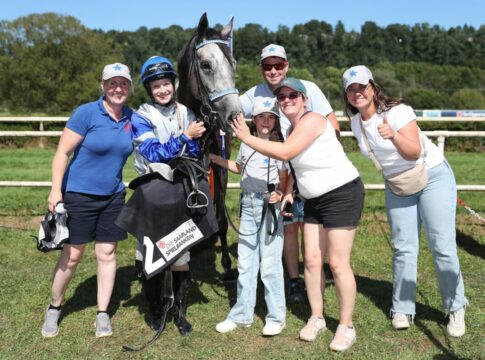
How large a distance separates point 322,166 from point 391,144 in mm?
567

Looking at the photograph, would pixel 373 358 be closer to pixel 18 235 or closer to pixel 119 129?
pixel 119 129

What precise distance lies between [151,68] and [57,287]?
179cm

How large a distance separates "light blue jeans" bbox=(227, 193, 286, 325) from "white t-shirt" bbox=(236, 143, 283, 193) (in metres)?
0.06

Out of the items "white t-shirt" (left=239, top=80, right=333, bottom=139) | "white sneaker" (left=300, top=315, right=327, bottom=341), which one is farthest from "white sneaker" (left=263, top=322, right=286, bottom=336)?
"white t-shirt" (left=239, top=80, right=333, bottom=139)

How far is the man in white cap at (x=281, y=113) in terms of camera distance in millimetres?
Result: 3975

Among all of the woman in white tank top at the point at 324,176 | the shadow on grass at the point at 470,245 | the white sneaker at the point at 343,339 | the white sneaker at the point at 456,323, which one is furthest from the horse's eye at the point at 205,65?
the shadow on grass at the point at 470,245

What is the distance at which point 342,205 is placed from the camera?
3252 mm

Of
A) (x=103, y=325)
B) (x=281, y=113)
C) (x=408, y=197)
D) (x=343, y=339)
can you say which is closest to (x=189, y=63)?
(x=281, y=113)

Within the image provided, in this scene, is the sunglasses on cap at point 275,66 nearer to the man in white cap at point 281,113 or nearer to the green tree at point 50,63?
the man in white cap at point 281,113

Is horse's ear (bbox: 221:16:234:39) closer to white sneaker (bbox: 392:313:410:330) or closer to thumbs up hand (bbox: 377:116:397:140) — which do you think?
thumbs up hand (bbox: 377:116:397:140)

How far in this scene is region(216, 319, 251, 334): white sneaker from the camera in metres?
3.69

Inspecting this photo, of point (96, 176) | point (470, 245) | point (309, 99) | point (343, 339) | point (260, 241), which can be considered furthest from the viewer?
point (470, 245)

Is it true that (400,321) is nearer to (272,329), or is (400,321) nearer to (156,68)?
(272,329)

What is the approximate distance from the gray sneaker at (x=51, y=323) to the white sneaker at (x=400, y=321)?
8.34 feet
